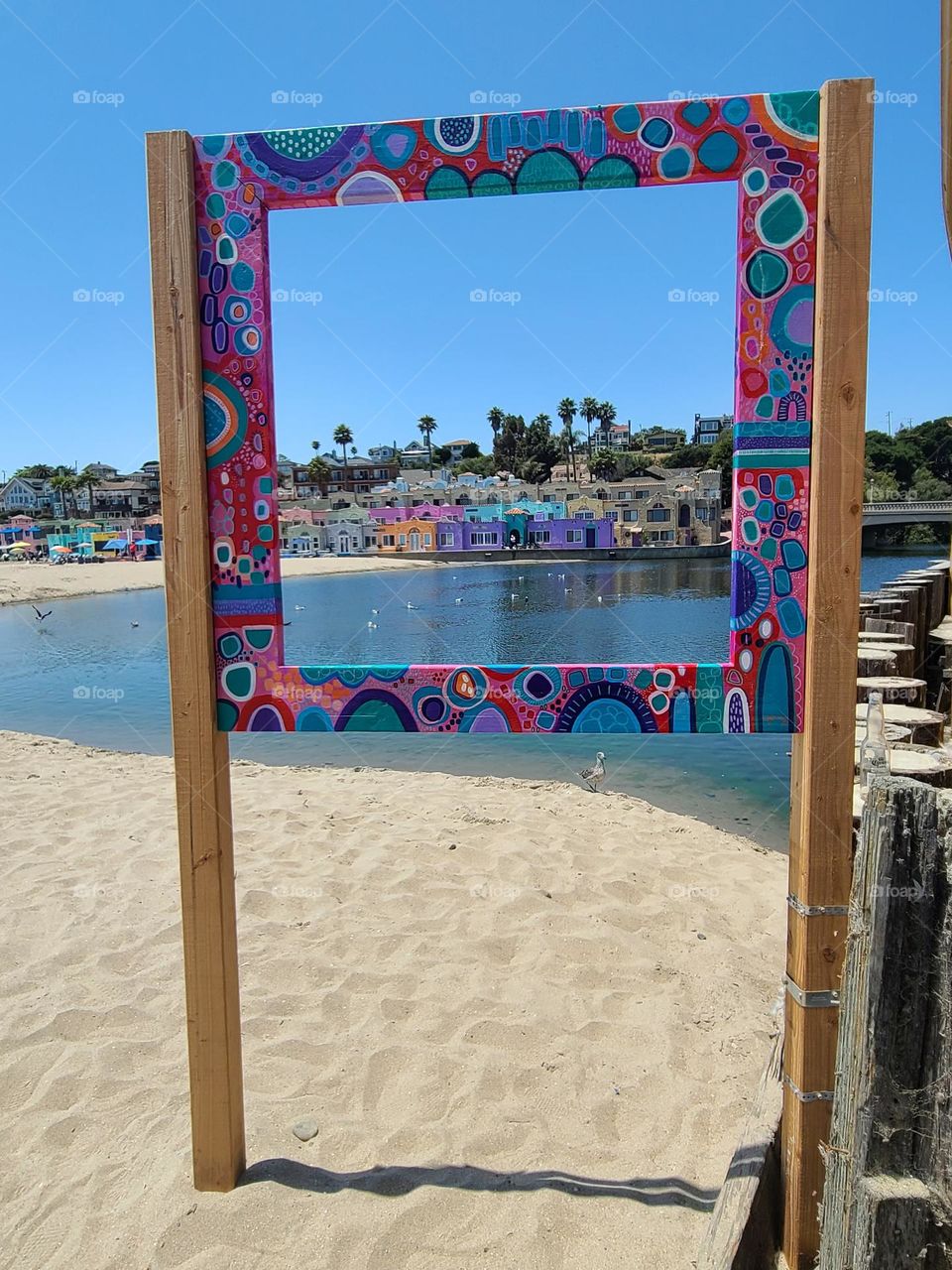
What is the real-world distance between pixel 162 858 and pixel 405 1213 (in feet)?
11.7

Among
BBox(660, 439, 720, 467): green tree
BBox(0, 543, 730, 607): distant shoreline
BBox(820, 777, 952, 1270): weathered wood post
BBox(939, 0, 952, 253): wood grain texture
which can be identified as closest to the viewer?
BBox(820, 777, 952, 1270): weathered wood post

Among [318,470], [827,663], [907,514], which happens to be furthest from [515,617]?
[318,470]

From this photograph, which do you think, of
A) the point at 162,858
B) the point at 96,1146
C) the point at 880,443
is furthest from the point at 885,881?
the point at 880,443

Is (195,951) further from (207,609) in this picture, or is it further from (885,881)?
(885,881)

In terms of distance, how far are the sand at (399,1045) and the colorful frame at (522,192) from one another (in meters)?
1.50

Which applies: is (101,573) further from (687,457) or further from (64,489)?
(687,457)

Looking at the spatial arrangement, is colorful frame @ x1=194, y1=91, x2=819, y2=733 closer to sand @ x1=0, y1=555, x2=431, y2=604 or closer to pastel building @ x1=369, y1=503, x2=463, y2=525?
pastel building @ x1=369, y1=503, x2=463, y2=525

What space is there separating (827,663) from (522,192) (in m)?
1.47

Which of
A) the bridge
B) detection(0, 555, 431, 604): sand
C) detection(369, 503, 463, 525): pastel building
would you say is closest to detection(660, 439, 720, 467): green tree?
detection(0, 555, 431, 604): sand

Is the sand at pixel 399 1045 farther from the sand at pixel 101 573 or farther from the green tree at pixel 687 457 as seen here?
the green tree at pixel 687 457

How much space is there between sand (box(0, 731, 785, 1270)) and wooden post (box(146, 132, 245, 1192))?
359mm

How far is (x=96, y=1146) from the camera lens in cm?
276

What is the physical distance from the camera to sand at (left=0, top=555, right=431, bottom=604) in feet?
154

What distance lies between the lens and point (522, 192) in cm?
213
